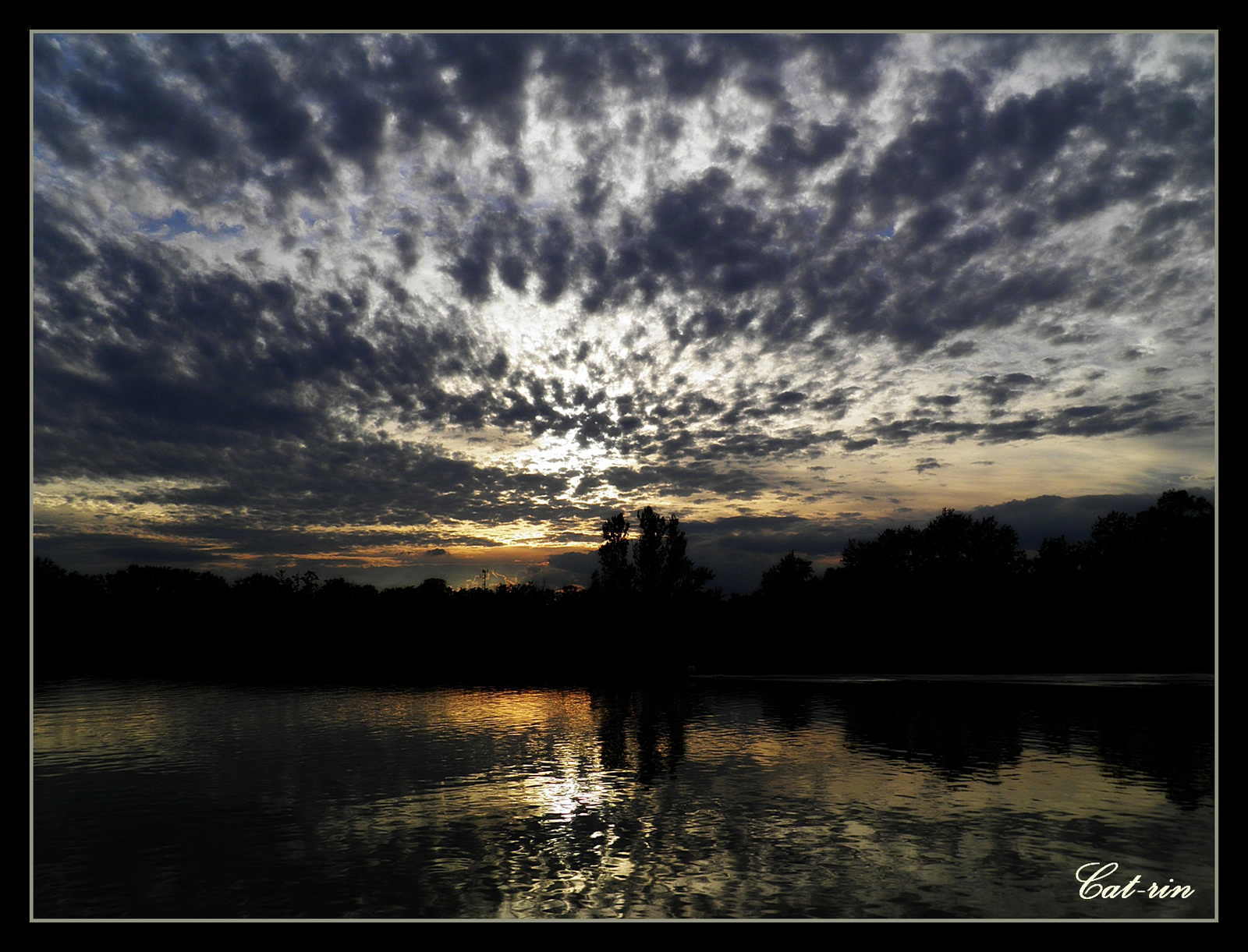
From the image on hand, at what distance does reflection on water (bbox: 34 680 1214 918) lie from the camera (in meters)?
13.9

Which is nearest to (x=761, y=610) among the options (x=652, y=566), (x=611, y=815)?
(x=652, y=566)

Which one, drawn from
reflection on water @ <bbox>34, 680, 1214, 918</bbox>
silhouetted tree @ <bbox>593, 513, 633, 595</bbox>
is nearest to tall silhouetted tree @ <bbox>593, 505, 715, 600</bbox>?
silhouetted tree @ <bbox>593, 513, 633, 595</bbox>

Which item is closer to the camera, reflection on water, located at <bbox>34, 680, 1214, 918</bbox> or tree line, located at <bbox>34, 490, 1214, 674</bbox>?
reflection on water, located at <bbox>34, 680, 1214, 918</bbox>

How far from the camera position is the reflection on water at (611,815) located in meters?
13.9

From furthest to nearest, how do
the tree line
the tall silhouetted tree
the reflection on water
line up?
1. the tall silhouetted tree
2. the tree line
3. the reflection on water

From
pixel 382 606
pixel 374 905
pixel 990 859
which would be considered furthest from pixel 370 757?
pixel 382 606

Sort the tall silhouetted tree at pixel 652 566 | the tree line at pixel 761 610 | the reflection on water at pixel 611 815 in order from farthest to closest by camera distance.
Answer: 1. the tall silhouetted tree at pixel 652 566
2. the tree line at pixel 761 610
3. the reflection on water at pixel 611 815

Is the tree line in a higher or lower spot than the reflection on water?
lower

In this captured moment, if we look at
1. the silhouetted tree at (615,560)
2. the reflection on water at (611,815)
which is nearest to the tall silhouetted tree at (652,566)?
the silhouetted tree at (615,560)

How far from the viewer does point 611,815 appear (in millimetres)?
18859

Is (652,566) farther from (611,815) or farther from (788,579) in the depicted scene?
(611,815)

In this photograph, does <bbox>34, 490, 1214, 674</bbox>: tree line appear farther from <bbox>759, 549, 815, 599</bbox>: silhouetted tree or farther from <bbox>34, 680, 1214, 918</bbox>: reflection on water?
<bbox>34, 680, 1214, 918</bbox>: reflection on water

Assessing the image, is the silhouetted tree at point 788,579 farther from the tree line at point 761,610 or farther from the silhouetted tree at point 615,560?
the silhouetted tree at point 615,560
